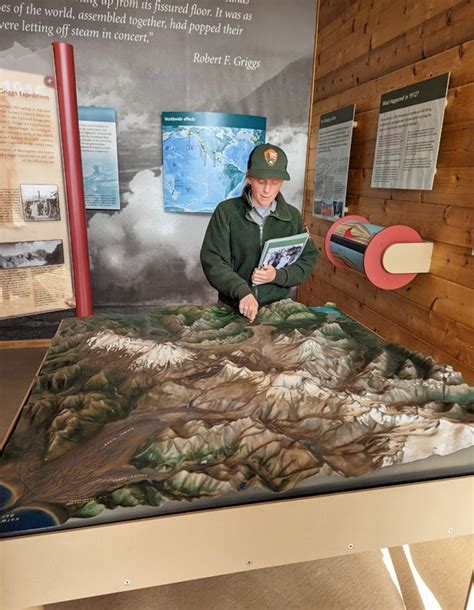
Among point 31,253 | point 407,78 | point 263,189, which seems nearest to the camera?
point 263,189

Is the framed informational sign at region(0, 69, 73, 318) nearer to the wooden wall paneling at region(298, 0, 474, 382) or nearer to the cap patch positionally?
the cap patch

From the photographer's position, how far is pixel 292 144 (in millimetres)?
3756

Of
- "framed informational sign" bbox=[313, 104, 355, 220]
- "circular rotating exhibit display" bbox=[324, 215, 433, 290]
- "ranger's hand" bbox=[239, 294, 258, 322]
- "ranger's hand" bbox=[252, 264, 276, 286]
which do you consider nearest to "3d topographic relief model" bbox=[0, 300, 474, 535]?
"ranger's hand" bbox=[239, 294, 258, 322]

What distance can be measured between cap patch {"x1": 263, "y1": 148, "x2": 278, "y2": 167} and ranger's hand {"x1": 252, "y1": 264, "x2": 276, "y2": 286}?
41 centimetres

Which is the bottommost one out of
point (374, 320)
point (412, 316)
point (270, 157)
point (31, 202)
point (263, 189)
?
point (374, 320)

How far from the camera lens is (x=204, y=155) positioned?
359 centimetres

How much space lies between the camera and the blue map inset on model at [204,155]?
11.6ft

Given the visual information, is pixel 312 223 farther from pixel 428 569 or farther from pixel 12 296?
pixel 428 569

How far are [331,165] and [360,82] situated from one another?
0.55m

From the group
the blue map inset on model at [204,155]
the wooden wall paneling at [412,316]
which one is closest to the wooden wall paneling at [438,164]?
the wooden wall paneling at [412,316]

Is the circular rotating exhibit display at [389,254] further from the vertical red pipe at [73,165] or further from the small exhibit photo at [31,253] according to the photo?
the small exhibit photo at [31,253]

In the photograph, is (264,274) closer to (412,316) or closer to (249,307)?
(249,307)

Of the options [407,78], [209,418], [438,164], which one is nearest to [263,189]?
[438,164]

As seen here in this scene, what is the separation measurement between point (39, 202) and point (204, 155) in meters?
1.57
